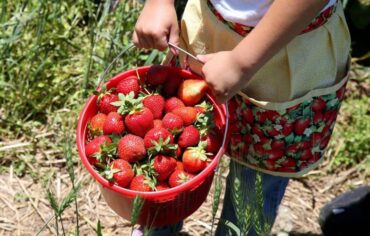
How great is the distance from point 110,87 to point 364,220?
0.94 metres

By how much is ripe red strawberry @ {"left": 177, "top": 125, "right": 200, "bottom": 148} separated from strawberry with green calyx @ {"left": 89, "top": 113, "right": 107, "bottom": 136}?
0.17m

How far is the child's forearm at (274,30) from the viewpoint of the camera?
102cm

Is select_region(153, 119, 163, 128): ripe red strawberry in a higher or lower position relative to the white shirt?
lower

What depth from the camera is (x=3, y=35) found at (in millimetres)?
2029

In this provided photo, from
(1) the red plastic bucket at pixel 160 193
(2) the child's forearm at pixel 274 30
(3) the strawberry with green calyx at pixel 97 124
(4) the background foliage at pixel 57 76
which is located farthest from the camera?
(4) the background foliage at pixel 57 76

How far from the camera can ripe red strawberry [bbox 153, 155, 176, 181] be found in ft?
3.83

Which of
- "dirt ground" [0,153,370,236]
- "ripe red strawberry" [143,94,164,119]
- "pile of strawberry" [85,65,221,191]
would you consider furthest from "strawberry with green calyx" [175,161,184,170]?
"dirt ground" [0,153,370,236]

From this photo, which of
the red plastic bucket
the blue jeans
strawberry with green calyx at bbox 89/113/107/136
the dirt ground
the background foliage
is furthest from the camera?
the background foliage

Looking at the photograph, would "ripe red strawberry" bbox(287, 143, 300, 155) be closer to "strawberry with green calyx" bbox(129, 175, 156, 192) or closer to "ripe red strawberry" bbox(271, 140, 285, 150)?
"ripe red strawberry" bbox(271, 140, 285, 150)

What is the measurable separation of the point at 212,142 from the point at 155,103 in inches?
5.6

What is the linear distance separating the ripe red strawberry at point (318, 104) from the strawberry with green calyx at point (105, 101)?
0.41 meters

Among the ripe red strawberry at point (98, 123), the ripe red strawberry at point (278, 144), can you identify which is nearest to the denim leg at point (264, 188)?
the ripe red strawberry at point (278, 144)

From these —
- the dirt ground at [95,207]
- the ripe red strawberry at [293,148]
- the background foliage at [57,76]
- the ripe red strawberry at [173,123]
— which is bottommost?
the dirt ground at [95,207]

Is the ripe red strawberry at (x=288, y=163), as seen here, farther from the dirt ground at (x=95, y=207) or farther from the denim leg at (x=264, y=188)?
the dirt ground at (x=95, y=207)
